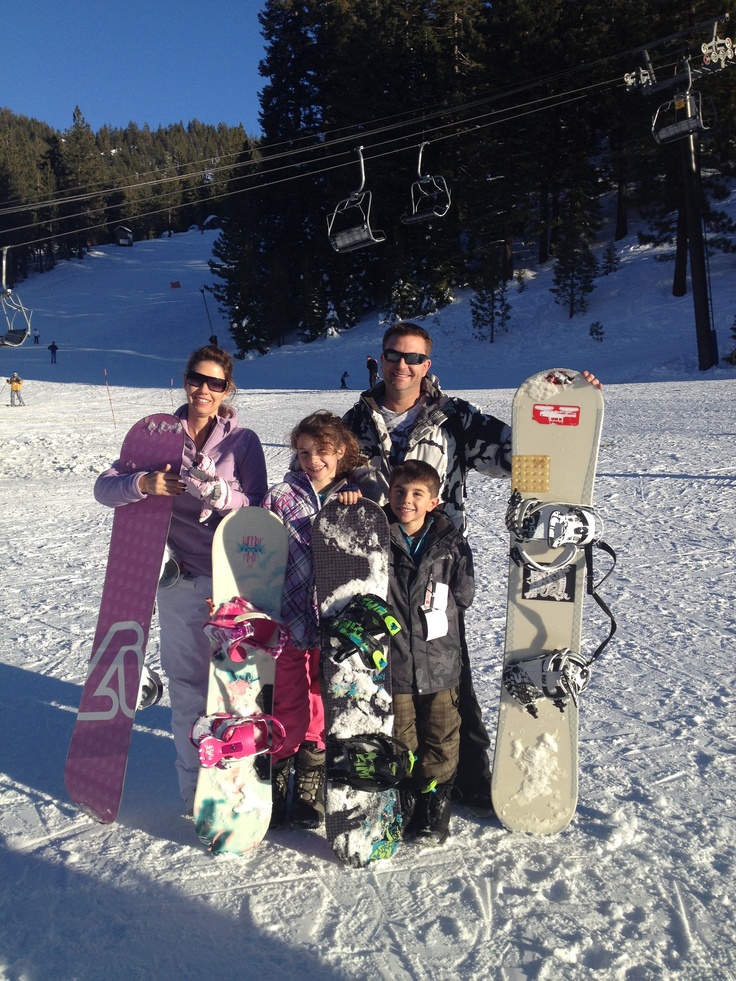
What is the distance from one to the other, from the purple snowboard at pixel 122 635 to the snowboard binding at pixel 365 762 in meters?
0.84

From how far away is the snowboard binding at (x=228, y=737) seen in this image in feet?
7.93

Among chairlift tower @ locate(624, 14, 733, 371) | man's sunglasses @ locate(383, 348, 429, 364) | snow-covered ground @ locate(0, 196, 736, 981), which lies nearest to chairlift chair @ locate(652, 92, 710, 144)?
chairlift tower @ locate(624, 14, 733, 371)

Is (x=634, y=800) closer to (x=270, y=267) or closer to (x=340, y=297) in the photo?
(x=340, y=297)

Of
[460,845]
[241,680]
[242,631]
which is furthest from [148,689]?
[460,845]

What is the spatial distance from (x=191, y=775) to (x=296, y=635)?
66 centimetres

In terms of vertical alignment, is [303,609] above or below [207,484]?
below

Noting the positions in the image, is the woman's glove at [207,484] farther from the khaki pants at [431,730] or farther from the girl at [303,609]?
the khaki pants at [431,730]

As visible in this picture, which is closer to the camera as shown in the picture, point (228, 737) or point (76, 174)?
point (228, 737)

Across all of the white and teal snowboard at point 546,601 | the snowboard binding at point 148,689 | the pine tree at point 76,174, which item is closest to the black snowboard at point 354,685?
the white and teal snowboard at point 546,601

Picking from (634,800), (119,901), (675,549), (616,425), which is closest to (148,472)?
(119,901)

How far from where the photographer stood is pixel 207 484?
2.52 meters


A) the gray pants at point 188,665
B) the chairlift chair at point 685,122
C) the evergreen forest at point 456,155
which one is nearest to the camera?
the gray pants at point 188,665

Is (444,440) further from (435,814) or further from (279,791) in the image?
(279,791)

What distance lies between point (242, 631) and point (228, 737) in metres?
0.35
